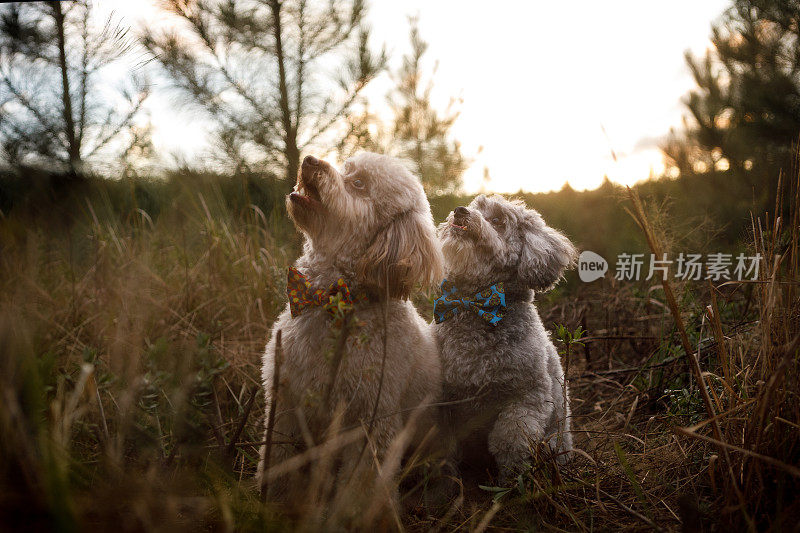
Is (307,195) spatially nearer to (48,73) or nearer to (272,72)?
(48,73)

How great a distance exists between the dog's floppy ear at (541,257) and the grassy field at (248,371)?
15.9 inches

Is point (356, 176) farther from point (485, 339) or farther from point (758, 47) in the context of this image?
point (758, 47)

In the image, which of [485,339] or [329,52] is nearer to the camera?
[485,339]

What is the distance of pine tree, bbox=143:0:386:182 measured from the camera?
4488mm

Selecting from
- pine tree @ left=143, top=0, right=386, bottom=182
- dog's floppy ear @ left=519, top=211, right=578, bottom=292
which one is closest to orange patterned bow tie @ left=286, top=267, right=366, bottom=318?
dog's floppy ear @ left=519, top=211, right=578, bottom=292

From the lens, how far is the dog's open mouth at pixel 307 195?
2.23m

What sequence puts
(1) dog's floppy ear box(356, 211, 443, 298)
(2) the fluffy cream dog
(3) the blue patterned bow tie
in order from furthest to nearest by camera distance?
1. (3) the blue patterned bow tie
2. (1) dog's floppy ear box(356, 211, 443, 298)
3. (2) the fluffy cream dog

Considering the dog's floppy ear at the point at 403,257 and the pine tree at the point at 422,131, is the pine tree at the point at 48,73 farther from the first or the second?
the pine tree at the point at 422,131

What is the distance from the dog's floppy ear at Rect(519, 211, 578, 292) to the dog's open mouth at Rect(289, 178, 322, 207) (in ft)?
3.66

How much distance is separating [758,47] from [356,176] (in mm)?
6578

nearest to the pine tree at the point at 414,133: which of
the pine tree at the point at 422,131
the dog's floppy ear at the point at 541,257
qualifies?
the pine tree at the point at 422,131

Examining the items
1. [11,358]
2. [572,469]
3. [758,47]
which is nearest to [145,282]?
[11,358]

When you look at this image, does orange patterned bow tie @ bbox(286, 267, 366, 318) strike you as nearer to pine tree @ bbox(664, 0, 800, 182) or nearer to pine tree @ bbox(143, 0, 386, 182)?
pine tree @ bbox(143, 0, 386, 182)

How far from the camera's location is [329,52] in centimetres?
521
